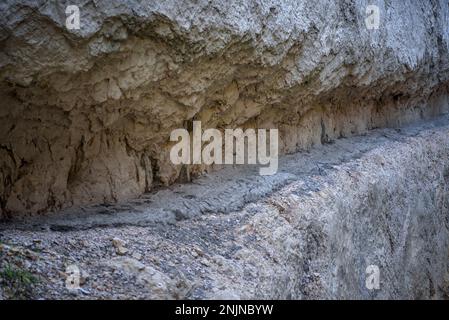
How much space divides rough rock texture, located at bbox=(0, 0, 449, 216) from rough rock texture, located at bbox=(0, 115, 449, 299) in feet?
1.17

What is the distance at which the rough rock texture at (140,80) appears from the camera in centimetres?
385

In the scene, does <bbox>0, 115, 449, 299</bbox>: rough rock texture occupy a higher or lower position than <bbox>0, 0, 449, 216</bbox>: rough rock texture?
lower

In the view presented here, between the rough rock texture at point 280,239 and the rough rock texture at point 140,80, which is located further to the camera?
the rough rock texture at point 140,80

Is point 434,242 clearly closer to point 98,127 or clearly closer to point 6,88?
point 98,127

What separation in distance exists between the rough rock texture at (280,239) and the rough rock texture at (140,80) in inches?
14.0

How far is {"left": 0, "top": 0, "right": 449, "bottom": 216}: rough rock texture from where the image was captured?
3850 mm

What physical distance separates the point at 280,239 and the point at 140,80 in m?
1.95

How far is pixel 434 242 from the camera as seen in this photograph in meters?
8.90

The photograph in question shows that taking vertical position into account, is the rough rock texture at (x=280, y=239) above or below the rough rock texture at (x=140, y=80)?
below

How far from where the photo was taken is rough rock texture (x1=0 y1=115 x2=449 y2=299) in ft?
11.7

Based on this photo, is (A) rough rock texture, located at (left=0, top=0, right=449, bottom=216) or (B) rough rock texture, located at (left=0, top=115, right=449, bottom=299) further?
(A) rough rock texture, located at (left=0, top=0, right=449, bottom=216)

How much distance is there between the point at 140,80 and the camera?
4.51 metres

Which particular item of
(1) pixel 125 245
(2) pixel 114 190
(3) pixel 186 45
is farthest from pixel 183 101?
(1) pixel 125 245

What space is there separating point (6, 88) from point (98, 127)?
1039 millimetres
